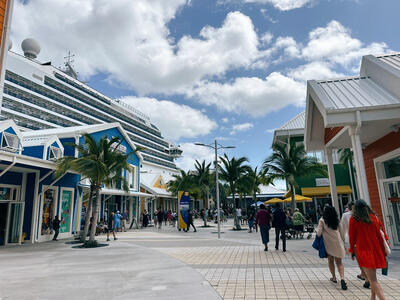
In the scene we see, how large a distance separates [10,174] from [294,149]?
1757 cm

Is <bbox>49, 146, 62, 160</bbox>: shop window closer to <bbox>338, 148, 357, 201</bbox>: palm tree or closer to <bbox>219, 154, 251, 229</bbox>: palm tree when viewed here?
<bbox>219, 154, 251, 229</bbox>: palm tree

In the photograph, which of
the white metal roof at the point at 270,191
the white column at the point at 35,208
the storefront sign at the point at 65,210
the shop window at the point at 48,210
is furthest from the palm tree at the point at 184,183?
the white column at the point at 35,208

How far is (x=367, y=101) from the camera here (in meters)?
7.67

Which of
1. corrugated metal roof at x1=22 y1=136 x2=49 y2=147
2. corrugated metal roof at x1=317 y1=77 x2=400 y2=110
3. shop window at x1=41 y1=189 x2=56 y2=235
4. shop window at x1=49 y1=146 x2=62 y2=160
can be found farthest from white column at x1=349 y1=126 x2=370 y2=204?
shop window at x1=41 y1=189 x2=56 y2=235

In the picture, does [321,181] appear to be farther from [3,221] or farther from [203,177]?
[3,221]

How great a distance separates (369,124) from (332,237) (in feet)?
14.2

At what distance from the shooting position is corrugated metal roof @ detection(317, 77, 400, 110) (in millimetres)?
7429

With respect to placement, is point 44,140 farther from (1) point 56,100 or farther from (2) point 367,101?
(1) point 56,100

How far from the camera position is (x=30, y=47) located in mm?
57219

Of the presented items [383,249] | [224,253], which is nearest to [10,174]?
[224,253]

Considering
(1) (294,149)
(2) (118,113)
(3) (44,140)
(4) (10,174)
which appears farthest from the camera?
(2) (118,113)

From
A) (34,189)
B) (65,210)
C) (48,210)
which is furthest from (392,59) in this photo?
(65,210)

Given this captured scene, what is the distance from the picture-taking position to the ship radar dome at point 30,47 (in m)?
57.0

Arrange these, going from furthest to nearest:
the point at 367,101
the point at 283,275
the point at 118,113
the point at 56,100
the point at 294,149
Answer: the point at 118,113
the point at 56,100
the point at 294,149
the point at 367,101
the point at 283,275
